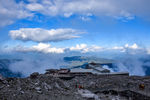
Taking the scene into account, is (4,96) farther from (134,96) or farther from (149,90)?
(149,90)

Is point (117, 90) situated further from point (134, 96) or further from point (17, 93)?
point (17, 93)

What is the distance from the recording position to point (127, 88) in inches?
579

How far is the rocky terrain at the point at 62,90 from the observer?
28.9ft

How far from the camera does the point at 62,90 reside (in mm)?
11633

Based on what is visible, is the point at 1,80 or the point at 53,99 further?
the point at 1,80

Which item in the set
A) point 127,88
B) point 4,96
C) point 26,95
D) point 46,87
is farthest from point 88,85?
point 4,96

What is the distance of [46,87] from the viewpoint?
11.0m

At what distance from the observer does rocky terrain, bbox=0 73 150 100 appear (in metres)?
8.82

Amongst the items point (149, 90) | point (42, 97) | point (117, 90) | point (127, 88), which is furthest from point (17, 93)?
point (149, 90)

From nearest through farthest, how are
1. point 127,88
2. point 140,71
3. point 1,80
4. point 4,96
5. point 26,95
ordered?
1. point 4,96
2. point 26,95
3. point 1,80
4. point 127,88
5. point 140,71

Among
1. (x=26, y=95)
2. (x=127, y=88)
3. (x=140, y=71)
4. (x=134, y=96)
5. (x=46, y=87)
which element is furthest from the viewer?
(x=140, y=71)

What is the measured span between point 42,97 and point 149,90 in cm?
1067

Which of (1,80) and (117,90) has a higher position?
(1,80)

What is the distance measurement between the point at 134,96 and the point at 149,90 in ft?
6.15
